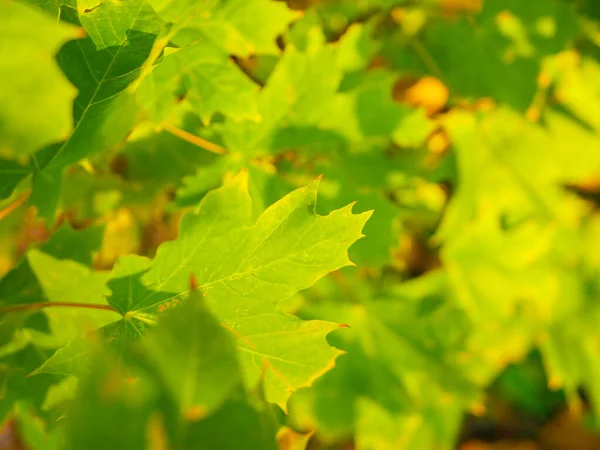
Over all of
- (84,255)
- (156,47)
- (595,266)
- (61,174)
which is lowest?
(595,266)

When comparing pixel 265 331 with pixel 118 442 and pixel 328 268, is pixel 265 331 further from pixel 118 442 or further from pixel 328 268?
pixel 118 442

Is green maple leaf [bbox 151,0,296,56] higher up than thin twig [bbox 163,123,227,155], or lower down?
higher up

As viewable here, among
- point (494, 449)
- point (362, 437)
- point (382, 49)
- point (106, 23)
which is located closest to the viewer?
point (106, 23)

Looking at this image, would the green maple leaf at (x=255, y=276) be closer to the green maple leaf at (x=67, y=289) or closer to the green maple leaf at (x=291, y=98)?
the green maple leaf at (x=67, y=289)

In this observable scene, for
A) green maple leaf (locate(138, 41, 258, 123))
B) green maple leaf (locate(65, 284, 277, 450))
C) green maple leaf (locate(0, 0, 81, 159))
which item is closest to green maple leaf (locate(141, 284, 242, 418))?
green maple leaf (locate(65, 284, 277, 450))

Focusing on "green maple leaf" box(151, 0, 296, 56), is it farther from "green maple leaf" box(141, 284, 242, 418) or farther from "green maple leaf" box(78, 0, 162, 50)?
"green maple leaf" box(141, 284, 242, 418)

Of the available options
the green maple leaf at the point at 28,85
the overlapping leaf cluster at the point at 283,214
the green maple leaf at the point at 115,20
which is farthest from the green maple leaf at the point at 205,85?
the green maple leaf at the point at 28,85

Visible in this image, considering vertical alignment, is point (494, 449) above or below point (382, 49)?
below

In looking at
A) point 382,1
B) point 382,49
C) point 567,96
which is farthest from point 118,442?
point 567,96
